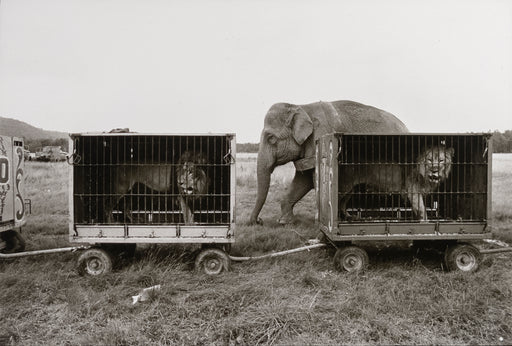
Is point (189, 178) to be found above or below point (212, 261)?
above

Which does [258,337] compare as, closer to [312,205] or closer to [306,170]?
[306,170]

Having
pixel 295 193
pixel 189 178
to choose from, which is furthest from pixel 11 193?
pixel 295 193

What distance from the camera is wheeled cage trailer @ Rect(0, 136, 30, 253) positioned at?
22.0ft

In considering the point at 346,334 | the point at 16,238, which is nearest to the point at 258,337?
the point at 346,334

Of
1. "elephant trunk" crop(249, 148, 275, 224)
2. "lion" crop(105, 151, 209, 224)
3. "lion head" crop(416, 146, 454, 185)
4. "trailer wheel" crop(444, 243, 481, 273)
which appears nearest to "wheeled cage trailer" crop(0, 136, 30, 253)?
"lion" crop(105, 151, 209, 224)

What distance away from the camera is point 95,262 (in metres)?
5.96

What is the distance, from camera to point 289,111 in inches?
371

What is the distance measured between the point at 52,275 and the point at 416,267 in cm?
482

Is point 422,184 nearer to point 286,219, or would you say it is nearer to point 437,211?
point 437,211

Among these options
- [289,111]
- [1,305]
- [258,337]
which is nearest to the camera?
[258,337]

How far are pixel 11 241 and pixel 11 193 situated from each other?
87 centimetres

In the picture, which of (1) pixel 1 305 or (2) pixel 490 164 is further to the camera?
(2) pixel 490 164

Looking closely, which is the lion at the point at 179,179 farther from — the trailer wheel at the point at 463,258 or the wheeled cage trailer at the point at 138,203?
the trailer wheel at the point at 463,258

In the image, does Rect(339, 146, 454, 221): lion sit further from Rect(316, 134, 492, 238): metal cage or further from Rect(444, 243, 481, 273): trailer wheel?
Rect(444, 243, 481, 273): trailer wheel
